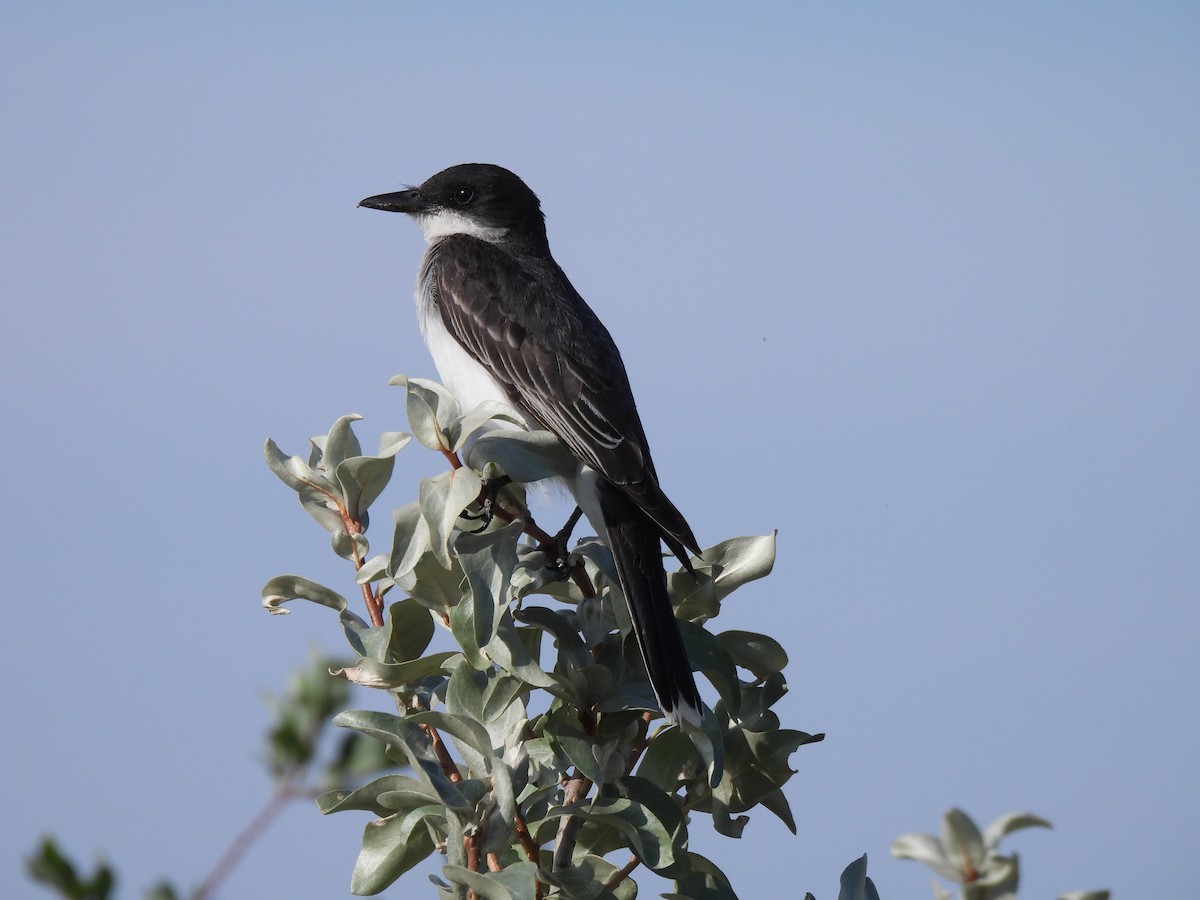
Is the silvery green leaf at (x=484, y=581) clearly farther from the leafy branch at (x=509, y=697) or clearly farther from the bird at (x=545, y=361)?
the bird at (x=545, y=361)

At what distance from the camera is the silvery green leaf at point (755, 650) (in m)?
3.25

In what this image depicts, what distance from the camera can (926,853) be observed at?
1785 millimetres

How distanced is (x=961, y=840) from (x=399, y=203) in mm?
5538

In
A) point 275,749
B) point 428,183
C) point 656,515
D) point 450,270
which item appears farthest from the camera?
point 428,183

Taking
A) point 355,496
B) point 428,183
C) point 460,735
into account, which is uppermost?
point 428,183

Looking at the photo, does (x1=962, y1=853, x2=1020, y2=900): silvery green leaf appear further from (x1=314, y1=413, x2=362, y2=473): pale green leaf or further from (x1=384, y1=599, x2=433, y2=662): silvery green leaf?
(x1=314, y1=413, x2=362, y2=473): pale green leaf

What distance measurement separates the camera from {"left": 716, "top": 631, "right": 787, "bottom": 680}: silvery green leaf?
3.25 metres

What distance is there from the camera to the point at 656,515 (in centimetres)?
406

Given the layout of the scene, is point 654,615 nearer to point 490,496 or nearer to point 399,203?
point 490,496

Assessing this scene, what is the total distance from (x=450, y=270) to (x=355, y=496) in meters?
2.89

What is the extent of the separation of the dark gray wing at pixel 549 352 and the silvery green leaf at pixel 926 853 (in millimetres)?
2182

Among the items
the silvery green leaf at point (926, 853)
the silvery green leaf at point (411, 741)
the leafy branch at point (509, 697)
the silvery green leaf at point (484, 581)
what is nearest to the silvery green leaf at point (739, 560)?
the leafy branch at point (509, 697)

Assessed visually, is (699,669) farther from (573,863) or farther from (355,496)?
(355,496)

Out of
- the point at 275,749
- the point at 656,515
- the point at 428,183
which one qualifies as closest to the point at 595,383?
the point at 656,515
